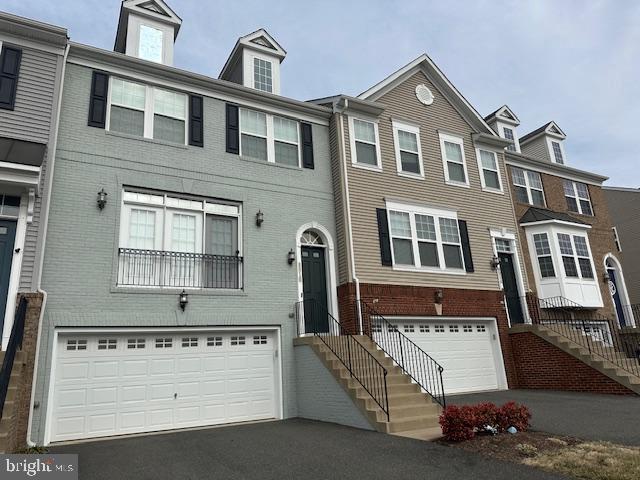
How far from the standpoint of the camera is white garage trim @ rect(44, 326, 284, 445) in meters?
8.63

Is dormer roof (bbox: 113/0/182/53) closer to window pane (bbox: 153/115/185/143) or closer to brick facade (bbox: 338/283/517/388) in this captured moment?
window pane (bbox: 153/115/185/143)

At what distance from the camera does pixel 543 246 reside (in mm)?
16391

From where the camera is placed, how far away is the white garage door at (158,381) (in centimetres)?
903

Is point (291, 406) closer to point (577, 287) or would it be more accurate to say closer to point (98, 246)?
point (98, 246)

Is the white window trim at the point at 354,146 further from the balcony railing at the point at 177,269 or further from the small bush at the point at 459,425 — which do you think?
the small bush at the point at 459,425

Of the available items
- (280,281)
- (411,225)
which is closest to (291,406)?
(280,281)

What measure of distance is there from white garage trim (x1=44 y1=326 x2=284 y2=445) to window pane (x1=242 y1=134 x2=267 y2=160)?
4.72m

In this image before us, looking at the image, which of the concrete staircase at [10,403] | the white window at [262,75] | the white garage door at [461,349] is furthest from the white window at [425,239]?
the concrete staircase at [10,403]

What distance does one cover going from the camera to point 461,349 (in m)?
13.7

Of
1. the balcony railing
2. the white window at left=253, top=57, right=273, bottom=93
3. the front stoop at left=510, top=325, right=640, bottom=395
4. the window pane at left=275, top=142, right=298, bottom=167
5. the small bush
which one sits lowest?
the small bush

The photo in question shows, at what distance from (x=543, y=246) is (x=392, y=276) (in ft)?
22.7

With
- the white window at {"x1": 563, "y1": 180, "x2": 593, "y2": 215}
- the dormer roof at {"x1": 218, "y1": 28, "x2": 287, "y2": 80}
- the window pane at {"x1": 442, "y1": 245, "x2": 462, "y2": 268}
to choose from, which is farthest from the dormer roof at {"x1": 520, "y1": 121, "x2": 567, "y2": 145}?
the dormer roof at {"x1": 218, "y1": 28, "x2": 287, "y2": 80}

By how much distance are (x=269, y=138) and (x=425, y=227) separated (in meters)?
5.47

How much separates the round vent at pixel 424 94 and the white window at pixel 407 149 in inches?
49.7
